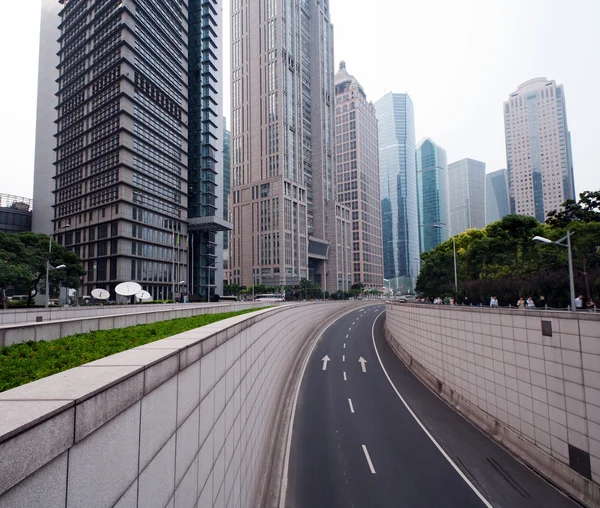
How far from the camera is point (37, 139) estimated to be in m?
91.1

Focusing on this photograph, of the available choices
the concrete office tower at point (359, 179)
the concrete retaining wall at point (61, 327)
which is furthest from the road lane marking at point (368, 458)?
the concrete office tower at point (359, 179)

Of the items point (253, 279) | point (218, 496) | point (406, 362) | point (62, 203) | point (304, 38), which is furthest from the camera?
point (304, 38)

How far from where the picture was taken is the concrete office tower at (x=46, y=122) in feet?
283

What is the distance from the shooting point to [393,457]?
18.6 metres

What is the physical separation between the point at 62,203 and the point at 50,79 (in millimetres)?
38415

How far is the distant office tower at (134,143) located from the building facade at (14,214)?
434cm

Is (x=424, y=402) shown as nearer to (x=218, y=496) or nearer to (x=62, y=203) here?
(x=218, y=496)

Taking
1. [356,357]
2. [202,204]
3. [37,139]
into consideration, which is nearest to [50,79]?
[37,139]

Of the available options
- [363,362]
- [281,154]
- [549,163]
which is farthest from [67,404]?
[549,163]

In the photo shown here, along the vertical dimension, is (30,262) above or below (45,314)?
above

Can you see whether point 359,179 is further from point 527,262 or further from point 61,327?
point 61,327

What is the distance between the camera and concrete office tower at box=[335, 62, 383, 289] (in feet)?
575

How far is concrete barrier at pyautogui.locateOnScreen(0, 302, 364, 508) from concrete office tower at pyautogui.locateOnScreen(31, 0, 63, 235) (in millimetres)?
95599

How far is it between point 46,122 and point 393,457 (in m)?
108
